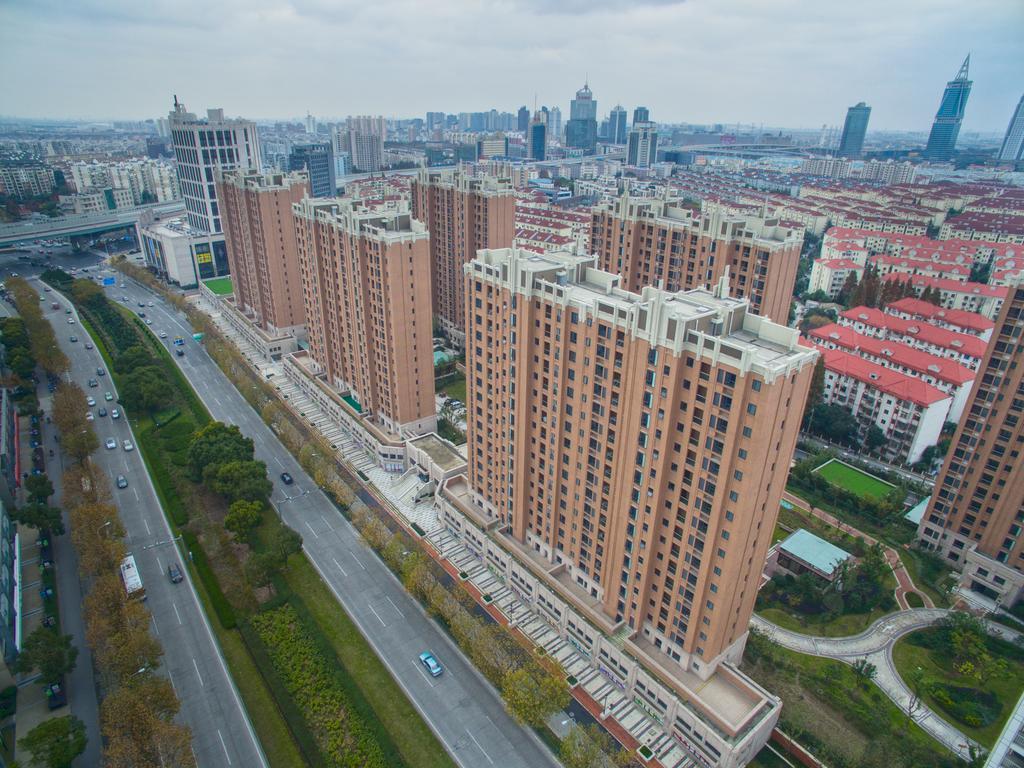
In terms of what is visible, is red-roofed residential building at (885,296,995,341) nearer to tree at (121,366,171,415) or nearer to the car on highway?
the car on highway

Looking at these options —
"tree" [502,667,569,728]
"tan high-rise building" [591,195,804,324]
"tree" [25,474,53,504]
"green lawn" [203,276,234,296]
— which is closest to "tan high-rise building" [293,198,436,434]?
"tan high-rise building" [591,195,804,324]

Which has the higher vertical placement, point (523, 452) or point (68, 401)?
point (523, 452)

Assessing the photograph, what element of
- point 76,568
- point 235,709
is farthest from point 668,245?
point 76,568

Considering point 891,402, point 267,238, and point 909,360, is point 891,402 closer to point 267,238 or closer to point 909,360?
point 909,360

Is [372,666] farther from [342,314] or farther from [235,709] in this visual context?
[342,314]

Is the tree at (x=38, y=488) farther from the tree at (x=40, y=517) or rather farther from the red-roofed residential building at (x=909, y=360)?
the red-roofed residential building at (x=909, y=360)

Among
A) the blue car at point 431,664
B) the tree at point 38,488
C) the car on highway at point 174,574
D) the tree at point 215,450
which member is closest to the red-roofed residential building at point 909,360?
the blue car at point 431,664
